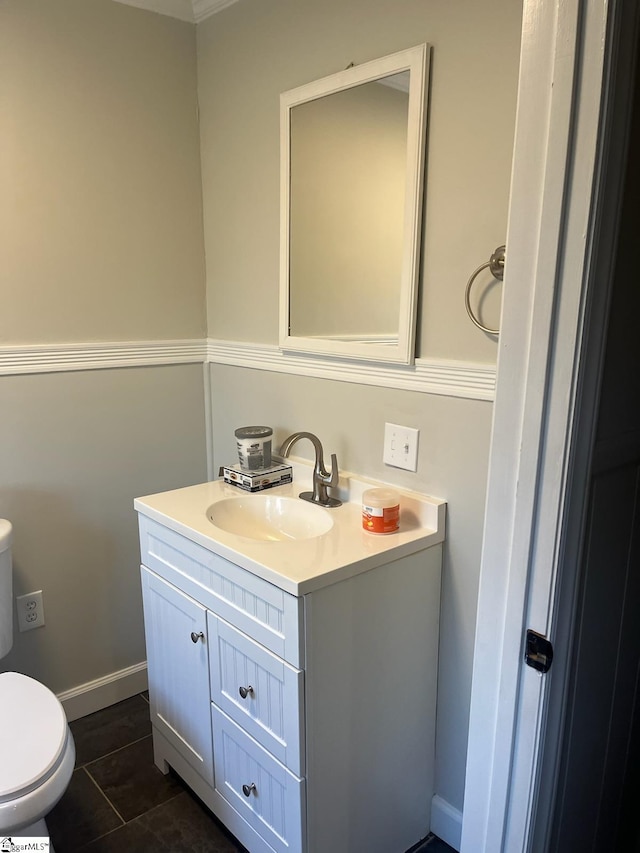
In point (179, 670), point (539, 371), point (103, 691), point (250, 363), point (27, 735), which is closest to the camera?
point (539, 371)

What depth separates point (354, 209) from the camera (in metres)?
1.71

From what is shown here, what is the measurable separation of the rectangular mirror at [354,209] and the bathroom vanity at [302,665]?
1.49 ft

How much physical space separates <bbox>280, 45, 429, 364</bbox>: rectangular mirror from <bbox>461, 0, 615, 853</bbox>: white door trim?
2.25 ft

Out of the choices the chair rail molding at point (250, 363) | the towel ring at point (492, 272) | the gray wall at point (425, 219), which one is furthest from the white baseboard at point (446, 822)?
the towel ring at point (492, 272)

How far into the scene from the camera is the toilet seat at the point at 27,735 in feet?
4.32

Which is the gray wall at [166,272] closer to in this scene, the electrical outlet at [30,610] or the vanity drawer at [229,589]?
the electrical outlet at [30,610]

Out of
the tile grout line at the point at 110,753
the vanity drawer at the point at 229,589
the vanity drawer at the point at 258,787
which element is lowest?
the tile grout line at the point at 110,753

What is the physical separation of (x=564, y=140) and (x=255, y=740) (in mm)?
1385

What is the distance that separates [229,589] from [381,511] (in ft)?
1.36

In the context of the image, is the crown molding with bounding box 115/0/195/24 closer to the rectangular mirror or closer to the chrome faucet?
the rectangular mirror

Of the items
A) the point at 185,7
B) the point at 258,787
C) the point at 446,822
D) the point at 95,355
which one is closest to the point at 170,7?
the point at 185,7

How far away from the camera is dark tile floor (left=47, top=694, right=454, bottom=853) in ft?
5.51

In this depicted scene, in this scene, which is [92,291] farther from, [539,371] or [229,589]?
[539,371]

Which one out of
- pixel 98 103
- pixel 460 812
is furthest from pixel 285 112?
pixel 460 812
